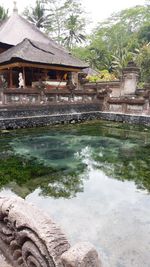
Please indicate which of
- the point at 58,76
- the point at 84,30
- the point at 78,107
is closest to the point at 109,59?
the point at 84,30

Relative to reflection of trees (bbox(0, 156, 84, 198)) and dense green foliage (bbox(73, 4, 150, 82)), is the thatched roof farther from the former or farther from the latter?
dense green foliage (bbox(73, 4, 150, 82))

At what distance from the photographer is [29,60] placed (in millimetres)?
14648

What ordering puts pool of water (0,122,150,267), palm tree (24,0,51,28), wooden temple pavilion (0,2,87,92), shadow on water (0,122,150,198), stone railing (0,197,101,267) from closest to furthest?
stone railing (0,197,101,267) → pool of water (0,122,150,267) → shadow on water (0,122,150,198) → wooden temple pavilion (0,2,87,92) → palm tree (24,0,51,28)

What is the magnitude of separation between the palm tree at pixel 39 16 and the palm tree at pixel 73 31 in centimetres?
289

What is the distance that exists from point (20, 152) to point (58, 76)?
12.4 metres

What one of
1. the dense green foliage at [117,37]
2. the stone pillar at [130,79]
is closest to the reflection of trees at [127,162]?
the stone pillar at [130,79]

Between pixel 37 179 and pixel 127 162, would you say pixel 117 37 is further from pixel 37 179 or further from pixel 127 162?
pixel 37 179

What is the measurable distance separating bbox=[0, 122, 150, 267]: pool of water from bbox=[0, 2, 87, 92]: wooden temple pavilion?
6.69 m

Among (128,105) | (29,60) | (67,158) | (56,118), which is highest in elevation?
(29,60)

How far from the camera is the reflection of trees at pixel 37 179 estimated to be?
198 inches

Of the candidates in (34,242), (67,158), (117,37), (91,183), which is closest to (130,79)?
(67,158)

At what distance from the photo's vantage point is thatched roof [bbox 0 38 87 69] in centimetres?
1473

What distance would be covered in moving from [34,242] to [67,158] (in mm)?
5313

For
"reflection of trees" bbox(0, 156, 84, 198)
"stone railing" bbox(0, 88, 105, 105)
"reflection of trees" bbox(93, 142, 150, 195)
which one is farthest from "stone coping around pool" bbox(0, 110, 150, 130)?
"reflection of trees" bbox(0, 156, 84, 198)
